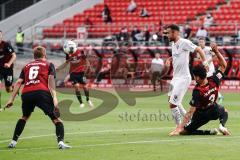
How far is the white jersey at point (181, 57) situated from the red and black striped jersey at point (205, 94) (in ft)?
4.26

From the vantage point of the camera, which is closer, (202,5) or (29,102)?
(29,102)

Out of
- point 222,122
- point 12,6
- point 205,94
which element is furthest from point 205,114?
point 12,6

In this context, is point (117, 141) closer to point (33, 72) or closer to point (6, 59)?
point (33, 72)

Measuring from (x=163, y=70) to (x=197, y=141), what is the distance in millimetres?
22877

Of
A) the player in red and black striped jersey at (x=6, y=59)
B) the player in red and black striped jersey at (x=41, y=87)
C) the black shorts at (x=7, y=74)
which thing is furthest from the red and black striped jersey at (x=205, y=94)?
the black shorts at (x=7, y=74)

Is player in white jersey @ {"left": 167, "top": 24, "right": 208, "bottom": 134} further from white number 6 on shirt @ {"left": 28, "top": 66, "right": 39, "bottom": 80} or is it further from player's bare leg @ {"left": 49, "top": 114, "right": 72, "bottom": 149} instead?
white number 6 on shirt @ {"left": 28, "top": 66, "right": 39, "bottom": 80}

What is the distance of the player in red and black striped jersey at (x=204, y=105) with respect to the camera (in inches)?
587

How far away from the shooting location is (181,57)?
16.4 metres

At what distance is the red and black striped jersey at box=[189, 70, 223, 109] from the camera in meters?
14.9

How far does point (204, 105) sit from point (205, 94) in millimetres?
298

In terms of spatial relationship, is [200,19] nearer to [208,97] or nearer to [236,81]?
[236,81]

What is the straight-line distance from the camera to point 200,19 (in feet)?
145

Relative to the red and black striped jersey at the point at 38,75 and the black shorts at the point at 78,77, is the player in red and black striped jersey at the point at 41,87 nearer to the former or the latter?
the red and black striped jersey at the point at 38,75

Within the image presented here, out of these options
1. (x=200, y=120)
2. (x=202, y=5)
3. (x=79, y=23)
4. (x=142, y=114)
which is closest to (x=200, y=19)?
(x=202, y=5)
